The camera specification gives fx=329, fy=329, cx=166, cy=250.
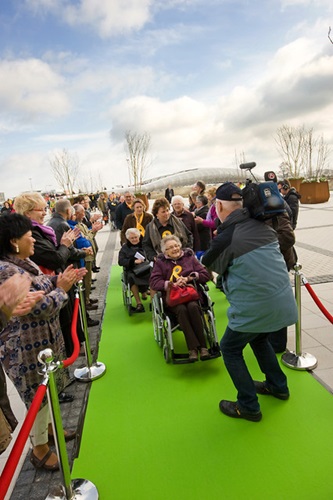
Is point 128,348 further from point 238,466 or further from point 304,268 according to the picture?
point 304,268

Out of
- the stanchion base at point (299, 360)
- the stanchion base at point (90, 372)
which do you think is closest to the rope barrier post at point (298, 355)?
the stanchion base at point (299, 360)

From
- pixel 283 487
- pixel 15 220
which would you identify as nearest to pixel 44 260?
pixel 15 220

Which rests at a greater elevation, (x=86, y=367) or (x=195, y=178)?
(x=195, y=178)

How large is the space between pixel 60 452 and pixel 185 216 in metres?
4.15

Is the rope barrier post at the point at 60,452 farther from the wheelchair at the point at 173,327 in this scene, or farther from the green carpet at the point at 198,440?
the wheelchair at the point at 173,327

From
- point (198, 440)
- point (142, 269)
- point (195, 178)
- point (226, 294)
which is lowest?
point (198, 440)

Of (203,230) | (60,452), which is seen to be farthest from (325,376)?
(203,230)

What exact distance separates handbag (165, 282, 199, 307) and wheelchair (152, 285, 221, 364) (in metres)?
0.12

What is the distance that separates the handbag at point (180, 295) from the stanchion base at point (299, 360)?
111 centimetres

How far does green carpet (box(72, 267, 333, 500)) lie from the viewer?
2.11 meters

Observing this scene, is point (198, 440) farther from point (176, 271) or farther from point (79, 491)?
point (176, 271)

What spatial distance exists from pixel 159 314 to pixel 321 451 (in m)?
2.01

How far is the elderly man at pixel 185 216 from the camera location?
5469mm

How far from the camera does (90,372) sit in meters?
3.54
